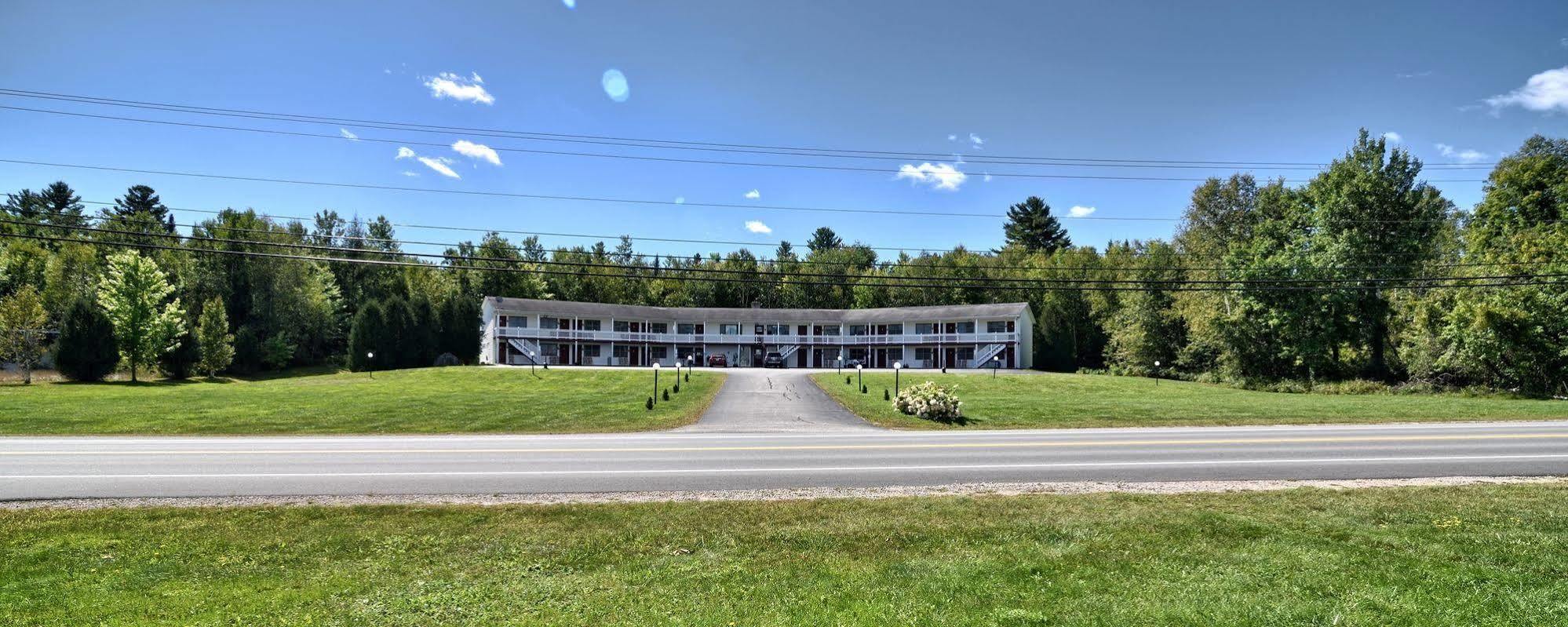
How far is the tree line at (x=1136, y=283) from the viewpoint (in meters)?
35.6

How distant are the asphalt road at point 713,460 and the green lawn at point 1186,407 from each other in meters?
3.41

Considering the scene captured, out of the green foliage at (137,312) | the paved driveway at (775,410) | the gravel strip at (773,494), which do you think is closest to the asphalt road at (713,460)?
the gravel strip at (773,494)

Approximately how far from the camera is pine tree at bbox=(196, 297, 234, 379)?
55375 millimetres

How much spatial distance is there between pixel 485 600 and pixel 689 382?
3397 centimetres

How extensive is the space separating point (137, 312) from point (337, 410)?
37.0m

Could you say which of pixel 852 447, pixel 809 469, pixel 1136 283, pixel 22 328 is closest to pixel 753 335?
pixel 1136 283

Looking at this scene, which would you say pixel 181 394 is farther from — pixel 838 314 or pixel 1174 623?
pixel 838 314

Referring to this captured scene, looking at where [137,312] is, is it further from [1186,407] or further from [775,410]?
[1186,407]

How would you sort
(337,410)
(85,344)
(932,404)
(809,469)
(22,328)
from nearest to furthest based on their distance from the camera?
1. (809,469)
2. (932,404)
3. (337,410)
4. (85,344)
5. (22,328)

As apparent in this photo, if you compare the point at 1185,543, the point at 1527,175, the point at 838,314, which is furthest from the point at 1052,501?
the point at 838,314

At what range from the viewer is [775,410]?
28.3m

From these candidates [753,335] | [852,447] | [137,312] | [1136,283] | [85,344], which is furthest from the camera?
[753,335]

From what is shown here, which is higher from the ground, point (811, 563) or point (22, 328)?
point (22, 328)

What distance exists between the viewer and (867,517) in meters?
9.68
